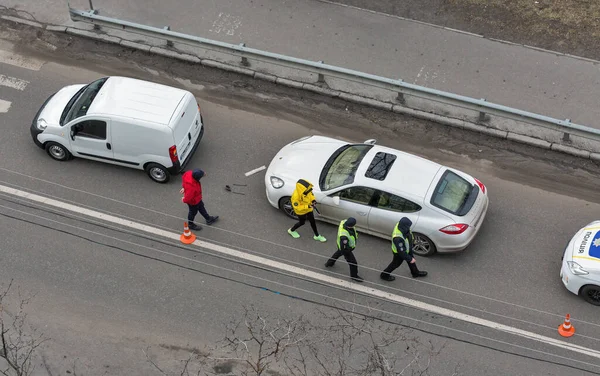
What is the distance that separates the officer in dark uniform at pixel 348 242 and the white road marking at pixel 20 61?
853 centimetres

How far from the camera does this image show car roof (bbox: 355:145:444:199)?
14.2m

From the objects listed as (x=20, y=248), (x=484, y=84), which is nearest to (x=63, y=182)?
(x=20, y=248)

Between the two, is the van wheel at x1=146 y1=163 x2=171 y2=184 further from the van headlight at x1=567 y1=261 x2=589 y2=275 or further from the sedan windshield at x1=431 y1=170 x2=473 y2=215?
the van headlight at x1=567 y1=261 x2=589 y2=275

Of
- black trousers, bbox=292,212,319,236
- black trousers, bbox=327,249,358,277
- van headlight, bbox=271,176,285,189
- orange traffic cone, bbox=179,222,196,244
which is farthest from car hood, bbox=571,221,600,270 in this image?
orange traffic cone, bbox=179,222,196,244

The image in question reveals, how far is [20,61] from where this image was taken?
714 inches

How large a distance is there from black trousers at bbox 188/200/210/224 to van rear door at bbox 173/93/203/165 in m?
1.28

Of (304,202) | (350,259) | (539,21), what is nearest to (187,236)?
(304,202)

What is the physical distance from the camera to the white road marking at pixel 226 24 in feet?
60.8

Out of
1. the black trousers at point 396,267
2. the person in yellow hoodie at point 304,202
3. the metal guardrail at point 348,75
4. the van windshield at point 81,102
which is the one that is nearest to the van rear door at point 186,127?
the van windshield at point 81,102

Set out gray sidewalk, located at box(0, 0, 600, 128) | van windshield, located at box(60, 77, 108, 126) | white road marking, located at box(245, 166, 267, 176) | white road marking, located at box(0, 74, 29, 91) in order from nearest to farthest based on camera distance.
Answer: van windshield, located at box(60, 77, 108, 126), white road marking, located at box(245, 166, 267, 176), gray sidewalk, located at box(0, 0, 600, 128), white road marking, located at box(0, 74, 29, 91)

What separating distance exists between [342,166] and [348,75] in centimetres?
290

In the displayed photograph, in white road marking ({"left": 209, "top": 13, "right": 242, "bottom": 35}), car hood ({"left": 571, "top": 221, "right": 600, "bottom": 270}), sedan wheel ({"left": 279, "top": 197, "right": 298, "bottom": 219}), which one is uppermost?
white road marking ({"left": 209, "top": 13, "right": 242, "bottom": 35})

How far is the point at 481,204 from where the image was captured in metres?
14.6

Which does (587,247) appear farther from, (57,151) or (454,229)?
(57,151)
